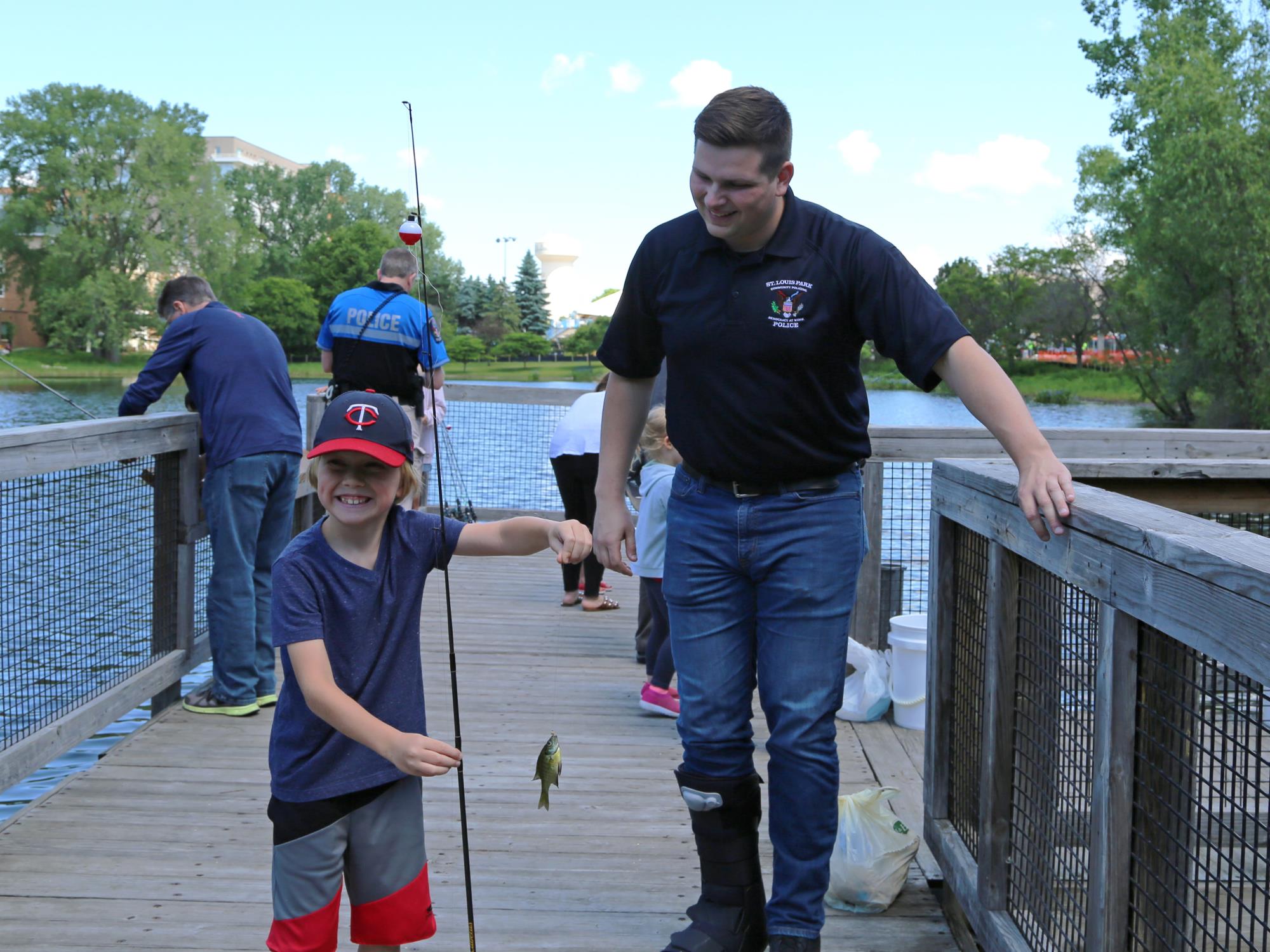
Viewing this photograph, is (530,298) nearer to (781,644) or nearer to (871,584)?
(871,584)

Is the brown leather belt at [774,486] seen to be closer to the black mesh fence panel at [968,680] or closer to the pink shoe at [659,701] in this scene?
the black mesh fence panel at [968,680]

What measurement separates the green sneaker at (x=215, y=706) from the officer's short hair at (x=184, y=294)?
5.08 ft

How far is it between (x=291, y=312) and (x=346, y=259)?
7996mm

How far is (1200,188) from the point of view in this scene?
30.5m

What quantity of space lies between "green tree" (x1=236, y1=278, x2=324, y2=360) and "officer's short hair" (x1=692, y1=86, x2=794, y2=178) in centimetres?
7181

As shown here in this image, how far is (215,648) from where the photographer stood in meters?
5.11

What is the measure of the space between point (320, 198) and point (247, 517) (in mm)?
93467

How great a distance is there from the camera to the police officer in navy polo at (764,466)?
8.40ft

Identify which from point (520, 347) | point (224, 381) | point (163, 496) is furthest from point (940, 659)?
point (520, 347)

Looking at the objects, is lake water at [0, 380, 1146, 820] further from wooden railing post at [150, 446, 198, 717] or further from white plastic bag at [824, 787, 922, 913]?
white plastic bag at [824, 787, 922, 913]

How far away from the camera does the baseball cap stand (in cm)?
241

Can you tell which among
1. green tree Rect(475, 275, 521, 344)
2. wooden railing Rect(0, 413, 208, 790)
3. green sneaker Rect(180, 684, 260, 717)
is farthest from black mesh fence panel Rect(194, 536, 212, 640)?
green tree Rect(475, 275, 521, 344)

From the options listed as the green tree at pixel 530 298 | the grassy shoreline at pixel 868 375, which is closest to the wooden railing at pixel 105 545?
the grassy shoreline at pixel 868 375

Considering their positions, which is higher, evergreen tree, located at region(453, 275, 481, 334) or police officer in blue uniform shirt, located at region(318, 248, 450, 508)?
evergreen tree, located at region(453, 275, 481, 334)
